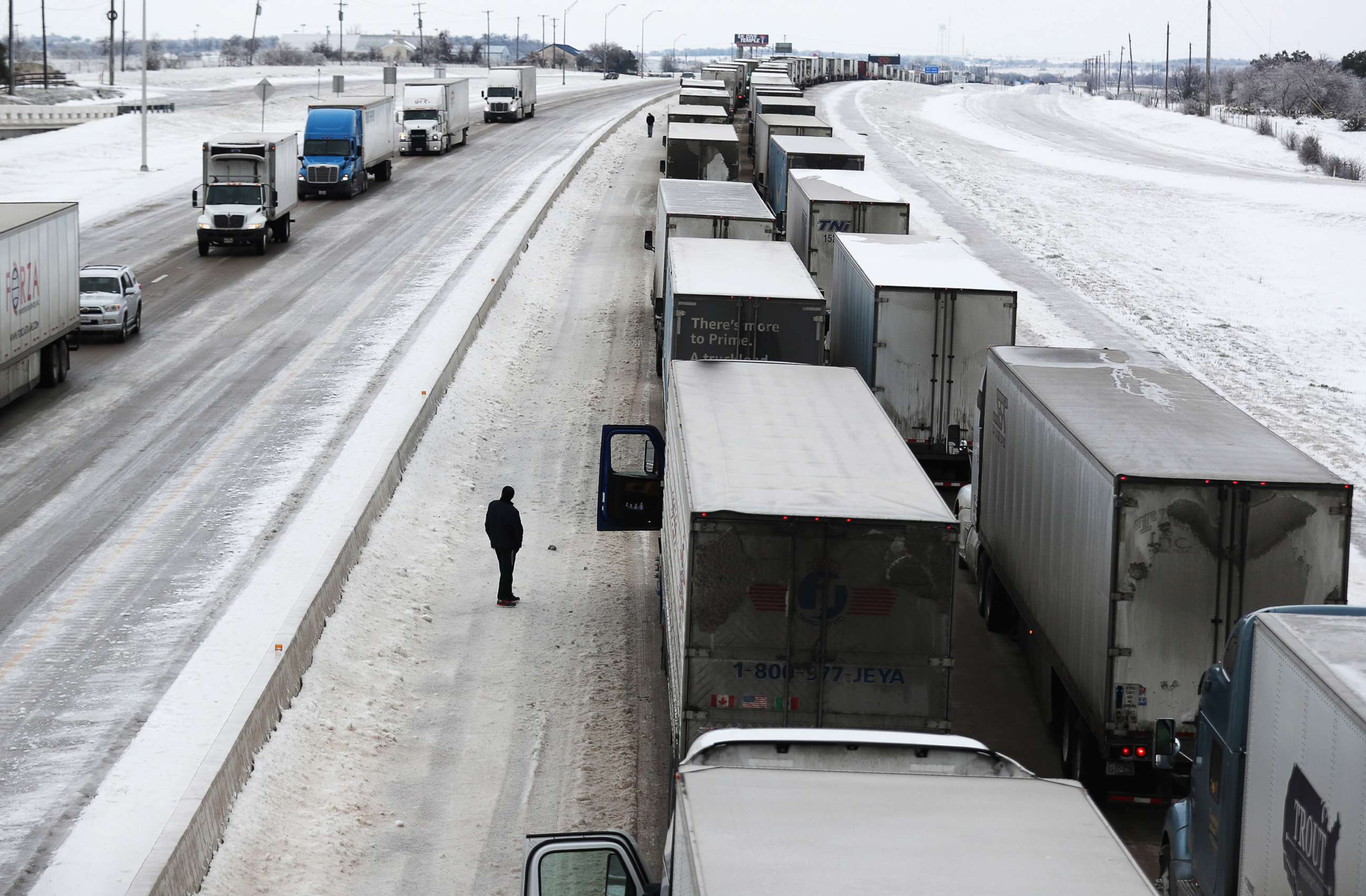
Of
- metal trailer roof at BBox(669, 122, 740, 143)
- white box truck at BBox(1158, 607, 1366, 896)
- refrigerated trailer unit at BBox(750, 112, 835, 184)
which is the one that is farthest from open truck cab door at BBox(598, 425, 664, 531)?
refrigerated trailer unit at BBox(750, 112, 835, 184)

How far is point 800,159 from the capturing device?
1475 inches

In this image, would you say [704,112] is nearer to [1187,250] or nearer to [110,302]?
[1187,250]

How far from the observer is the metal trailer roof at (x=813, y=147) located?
3797cm

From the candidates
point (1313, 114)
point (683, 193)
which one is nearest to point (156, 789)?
point (683, 193)

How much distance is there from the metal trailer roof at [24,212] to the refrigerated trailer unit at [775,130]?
80.2ft

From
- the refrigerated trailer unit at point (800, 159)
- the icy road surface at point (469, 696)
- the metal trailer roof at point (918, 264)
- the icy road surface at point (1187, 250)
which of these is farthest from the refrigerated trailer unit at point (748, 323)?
the refrigerated trailer unit at point (800, 159)

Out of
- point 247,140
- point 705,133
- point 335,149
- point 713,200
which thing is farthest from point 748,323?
point 335,149

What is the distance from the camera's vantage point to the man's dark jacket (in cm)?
1683

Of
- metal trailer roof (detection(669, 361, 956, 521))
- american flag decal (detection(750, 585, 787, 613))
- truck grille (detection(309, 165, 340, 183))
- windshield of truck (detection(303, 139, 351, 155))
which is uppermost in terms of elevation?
windshield of truck (detection(303, 139, 351, 155))

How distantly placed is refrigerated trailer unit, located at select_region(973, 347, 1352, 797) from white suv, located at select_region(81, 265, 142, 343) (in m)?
21.9

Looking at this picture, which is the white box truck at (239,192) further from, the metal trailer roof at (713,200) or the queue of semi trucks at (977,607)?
the queue of semi trucks at (977,607)

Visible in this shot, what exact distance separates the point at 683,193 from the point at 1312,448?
1367 centimetres

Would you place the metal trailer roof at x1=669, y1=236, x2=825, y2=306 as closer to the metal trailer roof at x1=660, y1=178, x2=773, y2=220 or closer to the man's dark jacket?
the metal trailer roof at x1=660, y1=178, x2=773, y2=220

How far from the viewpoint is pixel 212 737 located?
12.5m
